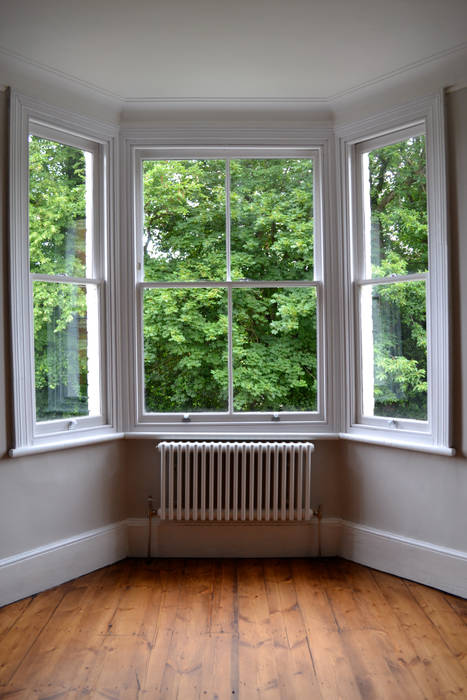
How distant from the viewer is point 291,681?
7.37ft

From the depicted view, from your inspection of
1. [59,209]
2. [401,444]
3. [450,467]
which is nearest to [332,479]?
[401,444]

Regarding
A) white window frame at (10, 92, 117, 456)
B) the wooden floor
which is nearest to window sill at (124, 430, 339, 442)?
white window frame at (10, 92, 117, 456)

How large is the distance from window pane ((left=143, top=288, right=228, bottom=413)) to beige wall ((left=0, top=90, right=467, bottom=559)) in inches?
16.2

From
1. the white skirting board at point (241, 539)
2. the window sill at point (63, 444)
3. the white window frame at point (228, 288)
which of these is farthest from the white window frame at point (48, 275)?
the white skirting board at point (241, 539)

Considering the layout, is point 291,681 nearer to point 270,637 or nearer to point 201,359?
point 270,637

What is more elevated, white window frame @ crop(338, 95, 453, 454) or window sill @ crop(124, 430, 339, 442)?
white window frame @ crop(338, 95, 453, 454)

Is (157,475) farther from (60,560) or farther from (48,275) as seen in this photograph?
(48,275)

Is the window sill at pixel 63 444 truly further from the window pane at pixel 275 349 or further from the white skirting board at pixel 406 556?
the white skirting board at pixel 406 556

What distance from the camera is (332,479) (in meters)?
3.70

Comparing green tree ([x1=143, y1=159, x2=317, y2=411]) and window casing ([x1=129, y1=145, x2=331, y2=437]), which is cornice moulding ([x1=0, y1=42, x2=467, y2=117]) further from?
green tree ([x1=143, y1=159, x2=317, y2=411])

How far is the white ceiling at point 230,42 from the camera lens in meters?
2.59

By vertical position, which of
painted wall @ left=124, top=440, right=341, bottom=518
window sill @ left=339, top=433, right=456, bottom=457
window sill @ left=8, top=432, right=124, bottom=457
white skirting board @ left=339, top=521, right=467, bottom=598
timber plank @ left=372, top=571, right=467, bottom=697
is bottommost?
timber plank @ left=372, top=571, right=467, bottom=697

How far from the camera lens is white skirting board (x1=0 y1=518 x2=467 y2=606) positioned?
3.07m

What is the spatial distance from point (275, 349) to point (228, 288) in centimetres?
50
